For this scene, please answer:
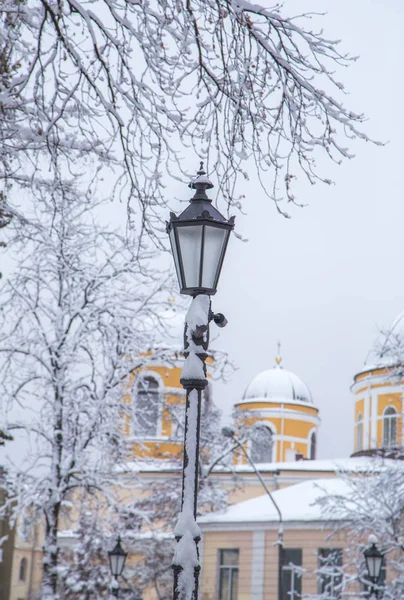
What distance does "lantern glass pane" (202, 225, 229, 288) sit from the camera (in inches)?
248

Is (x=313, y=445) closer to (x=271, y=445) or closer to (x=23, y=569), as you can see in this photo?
(x=271, y=445)

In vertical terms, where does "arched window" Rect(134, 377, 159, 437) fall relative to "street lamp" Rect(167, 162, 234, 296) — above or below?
Result: above

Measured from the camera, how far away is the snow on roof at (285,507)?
35.2m

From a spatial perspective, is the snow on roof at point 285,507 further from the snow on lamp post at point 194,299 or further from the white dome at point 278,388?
the snow on lamp post at point 194,299

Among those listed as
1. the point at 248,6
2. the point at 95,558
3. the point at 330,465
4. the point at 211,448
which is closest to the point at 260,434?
the point at 330,465

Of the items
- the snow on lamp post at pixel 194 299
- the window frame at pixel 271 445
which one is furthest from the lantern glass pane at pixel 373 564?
the window frame at pixel 271 445

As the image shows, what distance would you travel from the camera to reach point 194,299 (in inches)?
254

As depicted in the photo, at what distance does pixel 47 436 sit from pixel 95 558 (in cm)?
1564

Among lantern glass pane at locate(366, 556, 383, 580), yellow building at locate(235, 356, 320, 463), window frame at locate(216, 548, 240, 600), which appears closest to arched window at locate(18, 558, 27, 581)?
yellow building at locate(235, 356, 320, 463)

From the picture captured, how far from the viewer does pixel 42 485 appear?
17.7m

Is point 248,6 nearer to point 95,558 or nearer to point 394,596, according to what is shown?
point 394,596

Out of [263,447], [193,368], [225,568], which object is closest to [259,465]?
[263,447]

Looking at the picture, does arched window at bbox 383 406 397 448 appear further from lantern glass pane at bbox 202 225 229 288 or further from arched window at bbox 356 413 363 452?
lantern glass pane at bbox 202 225 229 288

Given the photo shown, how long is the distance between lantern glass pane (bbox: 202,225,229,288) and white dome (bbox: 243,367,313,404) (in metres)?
46.3
